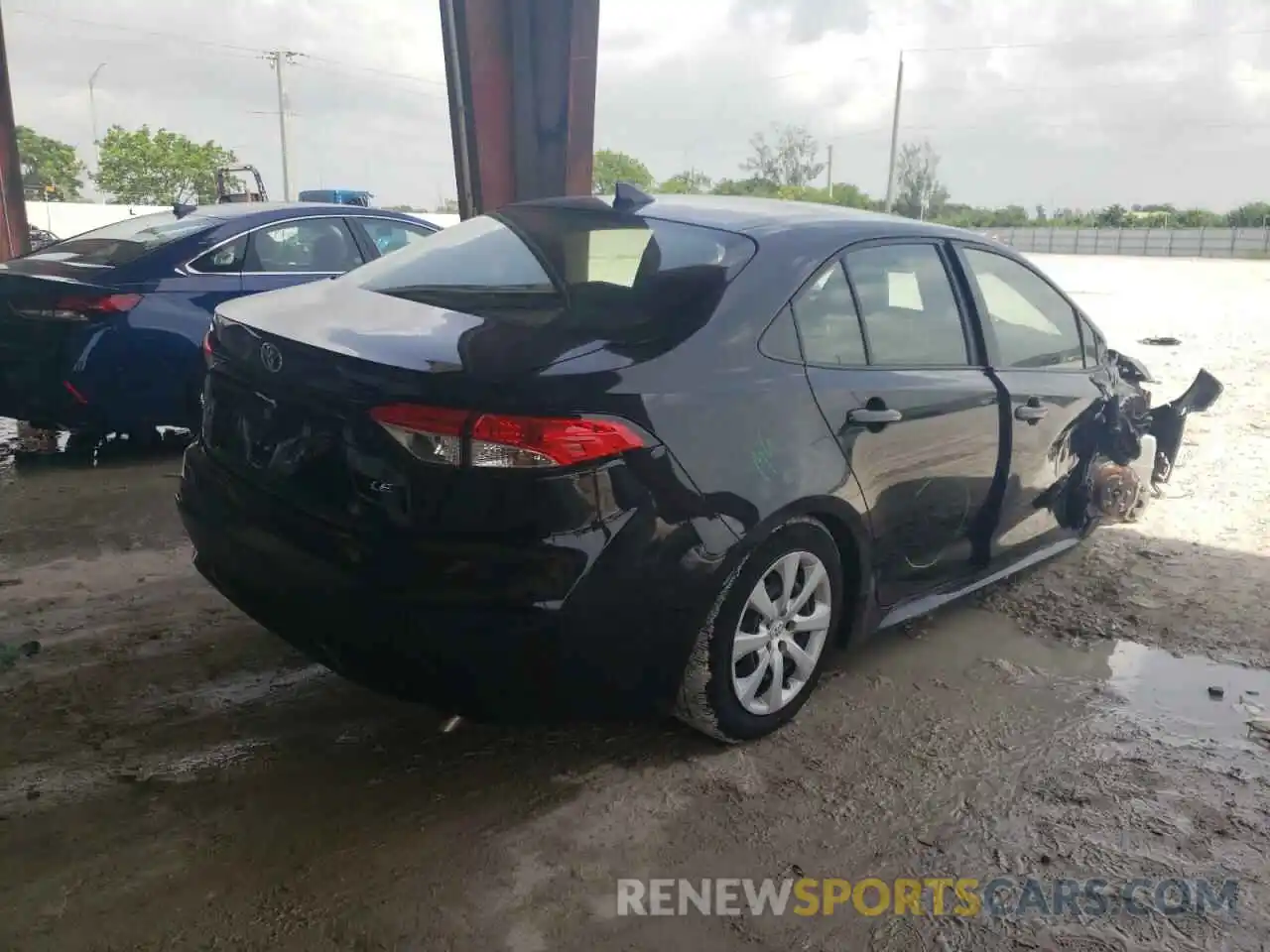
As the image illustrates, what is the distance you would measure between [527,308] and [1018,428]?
2.01m

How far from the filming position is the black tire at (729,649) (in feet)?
9.07

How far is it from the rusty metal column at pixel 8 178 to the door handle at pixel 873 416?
1061 centimetres

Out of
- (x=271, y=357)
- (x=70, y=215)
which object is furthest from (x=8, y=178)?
(x=70, y=215)

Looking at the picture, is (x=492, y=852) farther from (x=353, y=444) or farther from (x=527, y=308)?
(x=527, y=308)

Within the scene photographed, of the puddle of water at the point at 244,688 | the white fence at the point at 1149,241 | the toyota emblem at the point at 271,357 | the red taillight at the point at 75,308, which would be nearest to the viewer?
the toyota emblem at the point at 271,357

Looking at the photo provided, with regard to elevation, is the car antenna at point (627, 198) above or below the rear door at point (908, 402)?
above

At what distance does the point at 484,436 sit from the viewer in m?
2.33

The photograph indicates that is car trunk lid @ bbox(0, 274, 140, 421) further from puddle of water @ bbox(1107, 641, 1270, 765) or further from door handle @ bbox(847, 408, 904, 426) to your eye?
puddle of water @ bbox(1107, 641, 1270, 765)

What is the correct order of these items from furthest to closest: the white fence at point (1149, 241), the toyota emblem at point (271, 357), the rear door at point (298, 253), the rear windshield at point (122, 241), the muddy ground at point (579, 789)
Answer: the white fence at point (1149, 241)
the rear door at point (298, 253)
the rear windshield at point (122, 241)
the toyota emblem at point (271, 357)
the muddy ground at point (579, 789)

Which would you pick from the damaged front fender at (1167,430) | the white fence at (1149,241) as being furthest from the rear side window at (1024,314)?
the white fence at (1149,241)

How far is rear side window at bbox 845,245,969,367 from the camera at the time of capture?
10.6 ft

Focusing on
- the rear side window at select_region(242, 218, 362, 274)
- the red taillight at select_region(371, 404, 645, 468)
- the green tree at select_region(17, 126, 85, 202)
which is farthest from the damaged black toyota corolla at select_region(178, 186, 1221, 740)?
the green tree at select_region(17, 126, 85, 202)

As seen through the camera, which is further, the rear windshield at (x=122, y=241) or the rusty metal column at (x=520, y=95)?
the rusty metal column at (x=520, y=95)

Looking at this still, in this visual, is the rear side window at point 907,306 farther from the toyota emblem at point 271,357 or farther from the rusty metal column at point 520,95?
the rusty metal column at point 520,95
